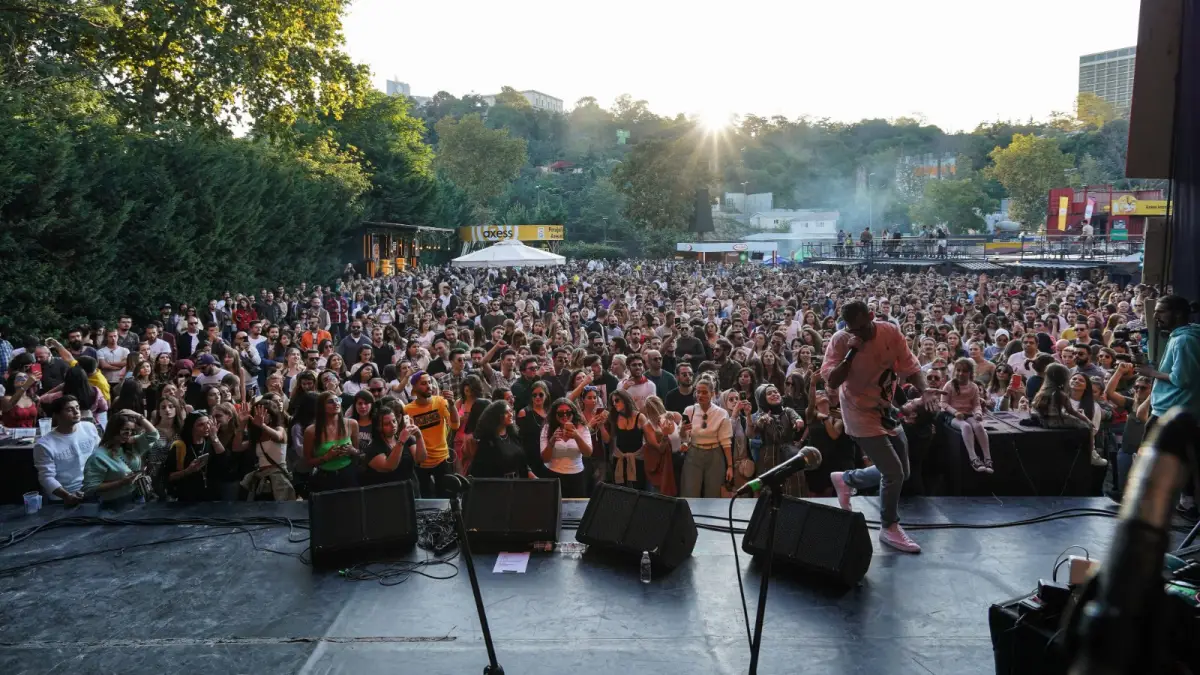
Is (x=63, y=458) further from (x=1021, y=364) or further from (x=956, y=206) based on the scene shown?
Result: (x=956, y=206)

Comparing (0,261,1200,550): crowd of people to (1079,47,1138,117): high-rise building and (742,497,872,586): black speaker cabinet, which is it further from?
(1079,47,1138,117): high-rise building

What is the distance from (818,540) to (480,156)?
7455cm

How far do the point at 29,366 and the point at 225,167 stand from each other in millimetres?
12735

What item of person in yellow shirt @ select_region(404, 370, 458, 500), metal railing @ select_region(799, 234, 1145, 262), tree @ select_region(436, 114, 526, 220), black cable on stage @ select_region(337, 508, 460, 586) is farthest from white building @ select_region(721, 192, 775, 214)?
black cable on stage @ select_region(337, 508, 460, 586)

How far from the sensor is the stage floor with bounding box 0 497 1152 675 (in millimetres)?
3762

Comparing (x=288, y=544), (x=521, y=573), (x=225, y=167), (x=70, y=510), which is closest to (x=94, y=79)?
(x=225, y=167)

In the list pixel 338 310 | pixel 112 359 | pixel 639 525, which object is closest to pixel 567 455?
pixel 639 525

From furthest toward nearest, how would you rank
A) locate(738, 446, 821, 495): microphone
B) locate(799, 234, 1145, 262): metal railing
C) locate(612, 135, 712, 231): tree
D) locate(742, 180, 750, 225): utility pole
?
locate(742, 180, 750, 225): utility pole
locate(612, 135, 712, 231): tree
locate(799, 234, 1145, 262): metal railing
locate(738, 446, 821, 495): microphone

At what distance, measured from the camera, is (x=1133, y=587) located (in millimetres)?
1043

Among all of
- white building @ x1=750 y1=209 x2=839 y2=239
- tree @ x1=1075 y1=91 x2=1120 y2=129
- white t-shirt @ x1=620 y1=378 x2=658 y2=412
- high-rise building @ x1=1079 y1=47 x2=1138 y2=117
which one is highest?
high-rise building @ x1=1079 y1=47 x2=1138 y2=117

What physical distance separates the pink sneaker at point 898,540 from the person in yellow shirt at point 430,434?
3153 millimetres

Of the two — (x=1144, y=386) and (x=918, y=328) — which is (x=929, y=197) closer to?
(x=918, y=328)

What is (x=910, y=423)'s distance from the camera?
20.5 feet

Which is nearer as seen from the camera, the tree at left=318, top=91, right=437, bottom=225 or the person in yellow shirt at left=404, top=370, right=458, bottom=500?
the person in yellow shirt at left=404, top=370, right=458, bottom=500
